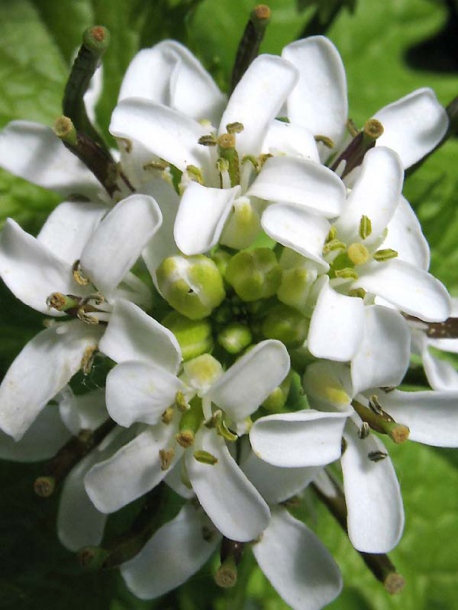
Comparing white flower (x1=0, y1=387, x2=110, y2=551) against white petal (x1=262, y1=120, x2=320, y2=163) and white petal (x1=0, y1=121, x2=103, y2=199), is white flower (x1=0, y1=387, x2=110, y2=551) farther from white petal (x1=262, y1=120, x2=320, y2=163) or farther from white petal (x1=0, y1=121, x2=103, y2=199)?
white petal (x1=262, y1=120, x2=320, y2=163)

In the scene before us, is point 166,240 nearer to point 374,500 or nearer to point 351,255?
point 351,255

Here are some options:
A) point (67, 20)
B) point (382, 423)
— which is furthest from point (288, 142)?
point (67, 20)

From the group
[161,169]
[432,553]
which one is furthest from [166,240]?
[432,553]

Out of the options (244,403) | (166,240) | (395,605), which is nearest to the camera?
(244,403)

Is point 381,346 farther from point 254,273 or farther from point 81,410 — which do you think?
point 81,410

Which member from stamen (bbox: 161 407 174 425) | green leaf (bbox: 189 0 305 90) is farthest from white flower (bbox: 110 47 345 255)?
green leaf (bbox: 189 0 305 90)
